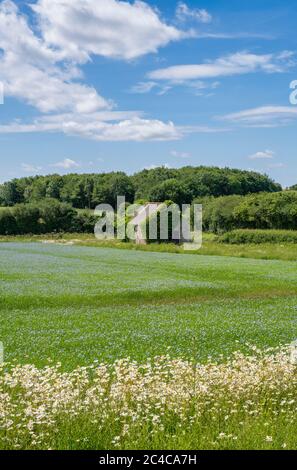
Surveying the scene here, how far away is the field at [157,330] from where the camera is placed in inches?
395

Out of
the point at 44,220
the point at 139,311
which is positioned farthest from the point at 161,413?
the point at 44,220

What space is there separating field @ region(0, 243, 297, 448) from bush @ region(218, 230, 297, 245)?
149 feet

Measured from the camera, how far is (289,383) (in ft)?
41.5

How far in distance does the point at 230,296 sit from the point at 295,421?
27545 millimetres

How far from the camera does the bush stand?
100375 millimetres

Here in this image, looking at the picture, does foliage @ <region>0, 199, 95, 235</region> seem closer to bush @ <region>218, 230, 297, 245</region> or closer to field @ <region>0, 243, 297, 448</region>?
bush @ <region>218, 230, 297, 245</region>

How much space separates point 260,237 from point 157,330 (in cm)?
8367

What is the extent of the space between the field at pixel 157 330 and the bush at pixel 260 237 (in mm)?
45406

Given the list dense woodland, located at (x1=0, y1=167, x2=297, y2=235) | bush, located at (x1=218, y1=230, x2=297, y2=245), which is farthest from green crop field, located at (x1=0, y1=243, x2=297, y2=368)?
dense woodland, located at (x1=0, y1=167, x2=297, y2=235)

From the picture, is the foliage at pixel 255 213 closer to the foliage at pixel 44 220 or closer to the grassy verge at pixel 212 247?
the grassy verge at pixel 212 247

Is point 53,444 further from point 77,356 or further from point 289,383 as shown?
point 77,356

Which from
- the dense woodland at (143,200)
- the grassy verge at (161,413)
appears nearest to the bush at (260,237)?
the dense woodland at (143,200)

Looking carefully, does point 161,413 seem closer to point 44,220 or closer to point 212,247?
point 212,247

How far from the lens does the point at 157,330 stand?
924 inches
